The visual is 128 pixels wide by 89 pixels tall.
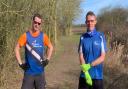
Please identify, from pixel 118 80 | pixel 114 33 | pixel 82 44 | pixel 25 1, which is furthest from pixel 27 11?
pixel 114 33

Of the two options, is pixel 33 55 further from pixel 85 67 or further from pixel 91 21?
pixel 91 21

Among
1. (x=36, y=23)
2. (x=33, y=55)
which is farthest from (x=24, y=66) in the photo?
(x=36, y=23)

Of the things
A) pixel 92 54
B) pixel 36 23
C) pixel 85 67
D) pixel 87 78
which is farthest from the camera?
pixel 36 23

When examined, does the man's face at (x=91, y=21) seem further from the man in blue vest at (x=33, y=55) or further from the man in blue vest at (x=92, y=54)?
the man in blue vest at (x=33, y=55)

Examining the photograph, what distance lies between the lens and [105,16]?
46.4 meters

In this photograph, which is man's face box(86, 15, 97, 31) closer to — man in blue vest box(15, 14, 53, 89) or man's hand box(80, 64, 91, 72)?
man's hand box(80, 64, 91, 72)

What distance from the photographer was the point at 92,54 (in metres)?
7.84

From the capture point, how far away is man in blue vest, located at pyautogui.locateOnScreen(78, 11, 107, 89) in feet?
25.4

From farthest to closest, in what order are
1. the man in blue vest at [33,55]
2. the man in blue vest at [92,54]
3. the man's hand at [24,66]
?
the man in blue vest at [33,55] → the man's hand at [24,66] → the man in blue vest at [92,54]

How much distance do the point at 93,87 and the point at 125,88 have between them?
5154 mm

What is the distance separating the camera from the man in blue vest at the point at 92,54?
25.4 feet

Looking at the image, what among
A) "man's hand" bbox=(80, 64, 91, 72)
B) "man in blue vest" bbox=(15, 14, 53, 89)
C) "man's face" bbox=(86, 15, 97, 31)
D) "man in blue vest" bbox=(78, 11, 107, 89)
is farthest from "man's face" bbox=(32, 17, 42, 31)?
"man's hand" bbox=(80, 64, 91, 72)

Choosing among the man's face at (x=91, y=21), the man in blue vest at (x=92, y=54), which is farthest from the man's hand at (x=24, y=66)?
the man's face at (x=91, y=21)

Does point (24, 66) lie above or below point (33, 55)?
below
